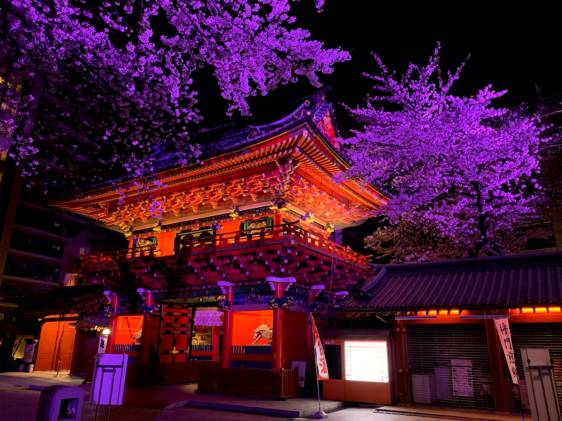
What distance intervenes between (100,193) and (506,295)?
1777cm

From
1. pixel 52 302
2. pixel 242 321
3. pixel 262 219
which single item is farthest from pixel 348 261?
pixel 52 302

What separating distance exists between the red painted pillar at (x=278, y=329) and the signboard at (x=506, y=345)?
699cm

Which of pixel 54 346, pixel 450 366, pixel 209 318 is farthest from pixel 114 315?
pixel 450 366

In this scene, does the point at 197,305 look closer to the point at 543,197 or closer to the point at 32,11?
the point at 32,11

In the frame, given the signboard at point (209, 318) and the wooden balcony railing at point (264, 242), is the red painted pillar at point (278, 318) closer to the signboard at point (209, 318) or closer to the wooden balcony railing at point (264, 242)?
the wooden balcony railing at point (264, 242)

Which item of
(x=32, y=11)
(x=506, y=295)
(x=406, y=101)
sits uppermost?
(x=406, y=101)

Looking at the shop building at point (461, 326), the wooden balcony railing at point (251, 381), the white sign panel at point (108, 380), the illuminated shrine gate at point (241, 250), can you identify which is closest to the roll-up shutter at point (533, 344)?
the shop building at point (461, 326)

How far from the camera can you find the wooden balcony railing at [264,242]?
1406 centimetres

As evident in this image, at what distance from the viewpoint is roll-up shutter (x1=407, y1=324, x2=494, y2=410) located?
35.6ft

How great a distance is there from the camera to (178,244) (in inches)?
750

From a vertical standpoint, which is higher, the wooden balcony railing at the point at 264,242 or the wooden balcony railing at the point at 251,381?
the wooden balcony railing at the point at 264,242

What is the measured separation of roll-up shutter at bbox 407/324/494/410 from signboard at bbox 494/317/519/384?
187 centimetres

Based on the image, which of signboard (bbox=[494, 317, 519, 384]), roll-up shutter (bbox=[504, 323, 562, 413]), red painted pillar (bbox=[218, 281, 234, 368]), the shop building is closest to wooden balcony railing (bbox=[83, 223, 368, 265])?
red painted pillar (bbox=[218, 281, 234, 368])

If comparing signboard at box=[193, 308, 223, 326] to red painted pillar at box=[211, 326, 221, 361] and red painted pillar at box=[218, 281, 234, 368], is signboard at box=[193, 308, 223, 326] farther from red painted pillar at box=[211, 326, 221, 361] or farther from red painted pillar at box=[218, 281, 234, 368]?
red painted pillar at box=[211, 326, 221, 361]
